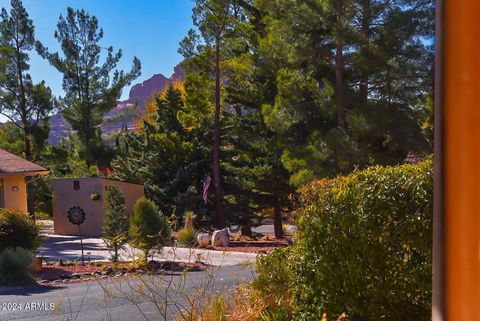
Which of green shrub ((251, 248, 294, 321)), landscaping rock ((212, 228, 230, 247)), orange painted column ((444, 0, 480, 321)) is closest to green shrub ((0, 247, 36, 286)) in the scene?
green shrub ((251, 248, 294, 321))

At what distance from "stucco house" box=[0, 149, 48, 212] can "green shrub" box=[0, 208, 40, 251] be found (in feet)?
29.2

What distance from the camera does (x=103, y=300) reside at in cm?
865

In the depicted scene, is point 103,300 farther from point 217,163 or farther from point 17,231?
point 217,163

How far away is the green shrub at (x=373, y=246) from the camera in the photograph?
4.48 meters

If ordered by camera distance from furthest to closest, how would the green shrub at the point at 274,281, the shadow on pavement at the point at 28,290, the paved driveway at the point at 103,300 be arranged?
the shadow on pavement at the point at 28,290, the paved driveway at the point at 103,300, the green shrub at the point at 274,281

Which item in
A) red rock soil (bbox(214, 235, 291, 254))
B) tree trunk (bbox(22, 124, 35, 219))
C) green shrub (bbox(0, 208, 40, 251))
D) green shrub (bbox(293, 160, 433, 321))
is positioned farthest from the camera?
tree trunk (bbox(22, 124, 35, 219))

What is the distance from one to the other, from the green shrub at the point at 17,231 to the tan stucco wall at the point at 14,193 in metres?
9.15

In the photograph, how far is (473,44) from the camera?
328 cm

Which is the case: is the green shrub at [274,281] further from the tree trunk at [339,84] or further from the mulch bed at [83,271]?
the tree trunk at [339,84]

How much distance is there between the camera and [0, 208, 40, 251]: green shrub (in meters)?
12.8

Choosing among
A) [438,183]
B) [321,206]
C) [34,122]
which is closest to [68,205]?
[34,122]

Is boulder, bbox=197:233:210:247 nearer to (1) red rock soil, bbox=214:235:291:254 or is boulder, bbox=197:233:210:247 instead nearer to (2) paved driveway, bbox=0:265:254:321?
(1) red rock soil, bbox=214:235:291:254

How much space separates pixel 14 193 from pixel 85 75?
13833 mm

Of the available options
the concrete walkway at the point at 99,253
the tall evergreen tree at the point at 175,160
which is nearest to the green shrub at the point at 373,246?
the concrete walkway at the point at 99,253
